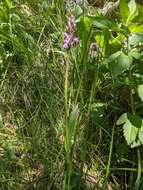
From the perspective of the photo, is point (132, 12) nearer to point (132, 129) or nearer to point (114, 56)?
point (114, 56)

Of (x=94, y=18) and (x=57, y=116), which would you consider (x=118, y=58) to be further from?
(x=57, y=116)

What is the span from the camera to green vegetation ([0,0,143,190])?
1.99 meters

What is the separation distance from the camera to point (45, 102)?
91.8 inches

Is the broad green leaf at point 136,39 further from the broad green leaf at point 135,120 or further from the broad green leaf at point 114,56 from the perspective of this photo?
the broad green leaf at point 135,120

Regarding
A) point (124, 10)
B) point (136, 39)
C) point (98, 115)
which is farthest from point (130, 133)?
point (124, 10)

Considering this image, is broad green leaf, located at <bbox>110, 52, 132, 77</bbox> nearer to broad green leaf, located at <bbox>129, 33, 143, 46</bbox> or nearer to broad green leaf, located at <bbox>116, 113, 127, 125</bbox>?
broad green leaf, located at <bbox>129, 33, 143, 46</bbox>

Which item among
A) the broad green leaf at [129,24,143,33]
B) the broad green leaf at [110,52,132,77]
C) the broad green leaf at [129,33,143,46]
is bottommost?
the broad green leaf at [110,52,132,77]

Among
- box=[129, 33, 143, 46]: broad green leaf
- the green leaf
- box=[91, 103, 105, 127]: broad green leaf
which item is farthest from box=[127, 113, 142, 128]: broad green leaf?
box=[129, 33, 143, 46]: broad green leaf

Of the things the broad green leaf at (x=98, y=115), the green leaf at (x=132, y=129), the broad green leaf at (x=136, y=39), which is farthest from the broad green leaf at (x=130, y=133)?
the broad green leaf at (x=136, y=39)

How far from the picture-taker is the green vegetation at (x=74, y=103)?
1.99 meters

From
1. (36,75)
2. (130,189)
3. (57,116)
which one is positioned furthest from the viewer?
(36,75)

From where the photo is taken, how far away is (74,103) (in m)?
Result: 2.21

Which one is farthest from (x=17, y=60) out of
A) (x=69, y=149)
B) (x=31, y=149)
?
(x=69, y=149)

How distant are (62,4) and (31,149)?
901 millimetres
